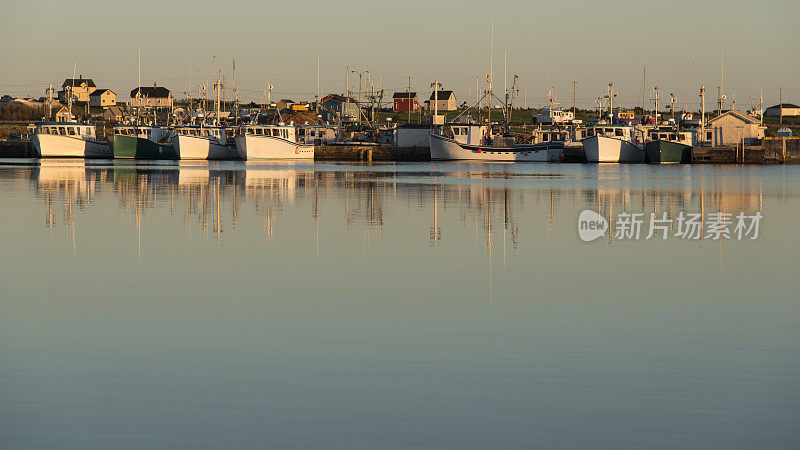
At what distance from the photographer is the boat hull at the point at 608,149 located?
91.7 metres

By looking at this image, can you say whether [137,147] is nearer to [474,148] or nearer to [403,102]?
[474,148]

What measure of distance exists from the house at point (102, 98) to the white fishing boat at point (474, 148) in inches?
4044

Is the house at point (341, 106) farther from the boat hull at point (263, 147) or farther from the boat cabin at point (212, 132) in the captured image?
the boat hull at point (263, 147)

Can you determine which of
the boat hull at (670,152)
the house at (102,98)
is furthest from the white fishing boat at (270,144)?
the house at (102,98)

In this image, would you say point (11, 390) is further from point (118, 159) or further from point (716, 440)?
point (118, 159)

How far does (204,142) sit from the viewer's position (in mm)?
100062

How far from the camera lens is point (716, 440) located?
8.29 metres

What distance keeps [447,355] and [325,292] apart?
468cm

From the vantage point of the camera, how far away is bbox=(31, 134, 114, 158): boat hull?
97.1m

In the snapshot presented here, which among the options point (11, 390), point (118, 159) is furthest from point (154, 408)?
point (118, 159)

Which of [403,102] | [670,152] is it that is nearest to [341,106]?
[403,102]

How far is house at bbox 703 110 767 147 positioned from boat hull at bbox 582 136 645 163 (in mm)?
10286

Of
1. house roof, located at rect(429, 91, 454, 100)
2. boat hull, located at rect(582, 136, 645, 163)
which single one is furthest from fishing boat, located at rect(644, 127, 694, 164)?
house roof, located at rect(429, 91, 454, 100)

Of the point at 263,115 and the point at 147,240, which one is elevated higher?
the point at 263,115
